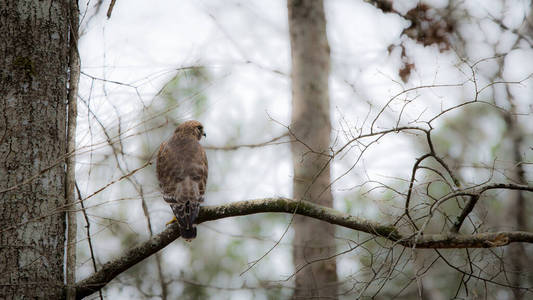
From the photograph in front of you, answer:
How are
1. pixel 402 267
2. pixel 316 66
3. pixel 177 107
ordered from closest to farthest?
pixel 402 267, pixel 177 107, pixel 316 66

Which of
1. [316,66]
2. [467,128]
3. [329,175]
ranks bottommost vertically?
[329,175]

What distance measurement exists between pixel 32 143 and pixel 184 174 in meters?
1.91

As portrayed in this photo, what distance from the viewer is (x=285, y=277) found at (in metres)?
3.37

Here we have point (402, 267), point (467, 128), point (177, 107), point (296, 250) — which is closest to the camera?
point (402, 267)

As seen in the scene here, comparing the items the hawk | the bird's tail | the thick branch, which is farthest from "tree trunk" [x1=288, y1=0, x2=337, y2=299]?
the thick branch

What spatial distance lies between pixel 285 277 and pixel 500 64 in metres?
4.89

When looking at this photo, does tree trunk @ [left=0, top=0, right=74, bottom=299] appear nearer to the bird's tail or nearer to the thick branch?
the thick branch

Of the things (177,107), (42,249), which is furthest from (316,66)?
(42,249)

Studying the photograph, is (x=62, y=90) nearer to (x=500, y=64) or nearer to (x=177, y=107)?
(x=177, y=107)

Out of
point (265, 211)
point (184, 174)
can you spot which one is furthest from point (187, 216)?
point (265, 211)

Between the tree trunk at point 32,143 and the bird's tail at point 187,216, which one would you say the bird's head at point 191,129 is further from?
the tree trunk at point 32,143

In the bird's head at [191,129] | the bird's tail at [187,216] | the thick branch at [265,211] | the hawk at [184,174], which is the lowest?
the thick branch at [265,211]

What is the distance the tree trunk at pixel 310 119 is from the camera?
18.4 ft

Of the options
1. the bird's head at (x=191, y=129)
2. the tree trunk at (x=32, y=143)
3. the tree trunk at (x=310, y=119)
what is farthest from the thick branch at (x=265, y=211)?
the bird's head at (x=191, y=129)
